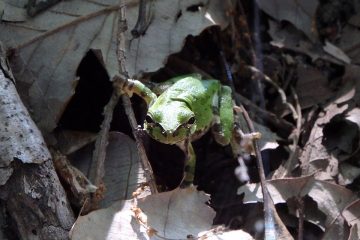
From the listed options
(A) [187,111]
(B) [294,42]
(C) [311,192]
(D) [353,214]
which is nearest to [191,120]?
(A) [187,111]

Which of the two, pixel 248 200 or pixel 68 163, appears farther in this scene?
pixel 248 200

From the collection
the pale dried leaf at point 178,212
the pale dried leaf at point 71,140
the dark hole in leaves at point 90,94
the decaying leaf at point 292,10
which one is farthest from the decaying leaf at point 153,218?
the decaying leaf at point 292,10

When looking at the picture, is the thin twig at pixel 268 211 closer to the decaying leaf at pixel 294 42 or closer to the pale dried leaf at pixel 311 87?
the pale dried leaf at pixel 311 87

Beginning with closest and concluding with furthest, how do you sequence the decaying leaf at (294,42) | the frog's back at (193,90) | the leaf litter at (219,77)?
1. the leaf litter at (219,77)
2. the frog's back at (193,90)
3. the decaying leaf at (294,42)

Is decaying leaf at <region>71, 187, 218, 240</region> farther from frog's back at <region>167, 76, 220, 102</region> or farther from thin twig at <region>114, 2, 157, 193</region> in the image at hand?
frog's back at <region>167, 76, 220, 102</region>

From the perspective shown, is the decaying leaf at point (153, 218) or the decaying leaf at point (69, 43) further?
the decaying leaf at point (69, 43)

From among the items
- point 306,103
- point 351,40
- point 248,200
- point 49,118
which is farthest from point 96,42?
point 351,40

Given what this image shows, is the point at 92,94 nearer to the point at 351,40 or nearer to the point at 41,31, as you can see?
the point at 41,31
